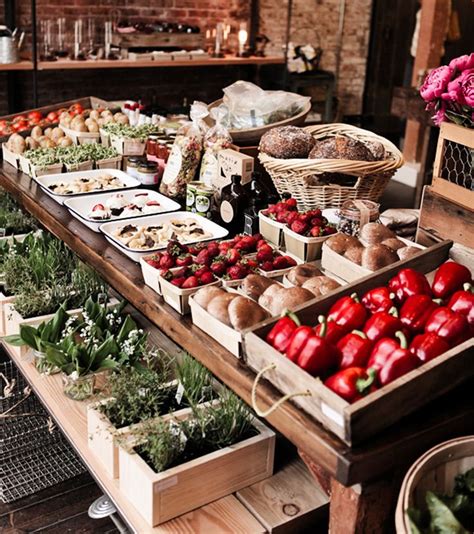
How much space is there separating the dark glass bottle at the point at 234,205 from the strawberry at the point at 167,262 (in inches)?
22.8

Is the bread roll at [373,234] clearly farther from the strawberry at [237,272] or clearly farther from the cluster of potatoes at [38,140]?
the cluster of potatoes at [38,140]

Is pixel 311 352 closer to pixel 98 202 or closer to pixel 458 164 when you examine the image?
pixel 458 164

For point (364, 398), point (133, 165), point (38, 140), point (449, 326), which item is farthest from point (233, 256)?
point (38, 140)

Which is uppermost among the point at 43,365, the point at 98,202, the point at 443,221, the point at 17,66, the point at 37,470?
the point at 443,221

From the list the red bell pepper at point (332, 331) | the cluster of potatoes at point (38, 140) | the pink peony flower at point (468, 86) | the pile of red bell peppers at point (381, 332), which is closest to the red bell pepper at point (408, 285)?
the pile of red bell peppers at point (381, 332)

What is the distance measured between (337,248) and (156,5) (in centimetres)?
630

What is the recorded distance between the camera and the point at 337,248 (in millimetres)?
2316

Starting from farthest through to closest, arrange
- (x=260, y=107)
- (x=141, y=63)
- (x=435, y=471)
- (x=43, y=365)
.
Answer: (x=141, y=63) < (x=260, y=107) < (x=43, y=365) < (x=435, y=471)

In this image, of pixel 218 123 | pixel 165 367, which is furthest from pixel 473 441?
pixel 218 123

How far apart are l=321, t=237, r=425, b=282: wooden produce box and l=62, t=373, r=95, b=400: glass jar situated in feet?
3.03

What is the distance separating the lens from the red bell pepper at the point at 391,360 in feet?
5.49

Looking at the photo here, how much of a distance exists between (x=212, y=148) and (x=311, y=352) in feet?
5.56

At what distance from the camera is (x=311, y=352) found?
68.2 inches

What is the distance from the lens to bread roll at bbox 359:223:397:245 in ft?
7.77
